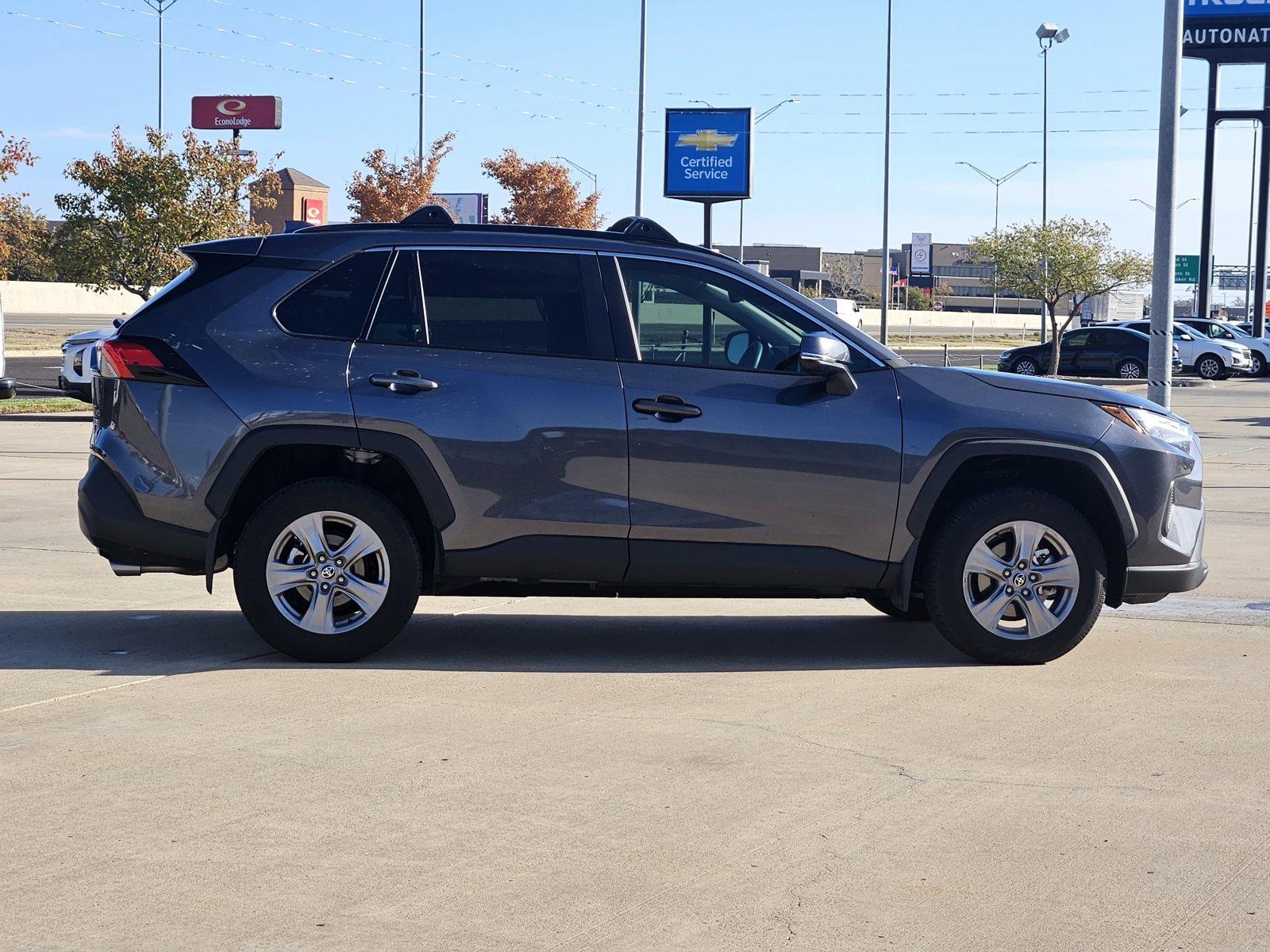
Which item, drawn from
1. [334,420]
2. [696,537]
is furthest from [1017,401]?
[334,420]

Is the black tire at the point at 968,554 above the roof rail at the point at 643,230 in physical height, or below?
below

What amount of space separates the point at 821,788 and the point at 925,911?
1108mm

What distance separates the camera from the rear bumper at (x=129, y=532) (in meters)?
6.98

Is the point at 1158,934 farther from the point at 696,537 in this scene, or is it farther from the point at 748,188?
the point at 748,188

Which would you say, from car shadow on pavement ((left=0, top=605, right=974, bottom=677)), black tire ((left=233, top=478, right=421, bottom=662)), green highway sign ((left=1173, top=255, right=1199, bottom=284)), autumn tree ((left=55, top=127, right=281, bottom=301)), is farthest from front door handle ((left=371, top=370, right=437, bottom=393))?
green highway sign ((left=1173, top=255, right=1199, bottom=284))

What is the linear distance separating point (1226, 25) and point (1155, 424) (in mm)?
53873

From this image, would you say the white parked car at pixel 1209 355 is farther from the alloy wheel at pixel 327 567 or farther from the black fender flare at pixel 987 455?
the alloy wheel at pixel 327 567

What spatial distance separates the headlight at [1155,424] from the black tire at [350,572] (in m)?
3.27

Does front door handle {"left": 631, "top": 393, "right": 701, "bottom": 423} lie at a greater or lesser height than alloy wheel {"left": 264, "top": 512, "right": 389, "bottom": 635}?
greater

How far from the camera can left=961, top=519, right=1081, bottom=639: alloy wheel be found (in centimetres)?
712

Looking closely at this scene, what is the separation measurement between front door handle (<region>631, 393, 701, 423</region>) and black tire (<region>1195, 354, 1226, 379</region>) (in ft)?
141

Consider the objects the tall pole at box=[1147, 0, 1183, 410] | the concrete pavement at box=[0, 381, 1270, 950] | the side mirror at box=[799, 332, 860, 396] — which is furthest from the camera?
the tall pole at box=[1147, 0, 1183, 410]

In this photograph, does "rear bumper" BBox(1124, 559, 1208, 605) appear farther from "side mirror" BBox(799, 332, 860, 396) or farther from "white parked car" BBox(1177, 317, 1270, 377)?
"white parked car" BBox(1177, 317, 1270, 377)

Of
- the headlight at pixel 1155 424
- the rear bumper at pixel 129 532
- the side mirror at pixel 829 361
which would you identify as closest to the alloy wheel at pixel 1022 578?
the headlight at pixel 1155 424
